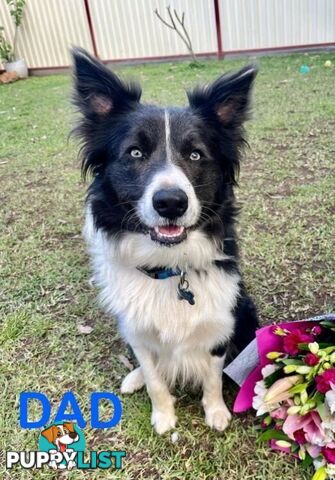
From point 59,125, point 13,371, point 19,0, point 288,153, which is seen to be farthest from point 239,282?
point 19,0

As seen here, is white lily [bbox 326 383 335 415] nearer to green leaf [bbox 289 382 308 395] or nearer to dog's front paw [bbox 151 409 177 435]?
green leaf [bbox 289 382 308 395]

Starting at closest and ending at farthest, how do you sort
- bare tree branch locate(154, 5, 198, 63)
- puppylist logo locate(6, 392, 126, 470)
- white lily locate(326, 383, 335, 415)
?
white lily locate(326, 383, 335, 415) < puppylist logo locate(6, 392, 126, 470) < bare tree branch locate(154, 5, 198, 63)

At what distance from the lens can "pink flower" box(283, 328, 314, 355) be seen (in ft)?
5.80

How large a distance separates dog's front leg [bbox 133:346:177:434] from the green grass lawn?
0.05m

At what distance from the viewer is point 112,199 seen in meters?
1.93

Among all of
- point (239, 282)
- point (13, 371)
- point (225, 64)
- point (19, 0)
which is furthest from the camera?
point (19, 0)

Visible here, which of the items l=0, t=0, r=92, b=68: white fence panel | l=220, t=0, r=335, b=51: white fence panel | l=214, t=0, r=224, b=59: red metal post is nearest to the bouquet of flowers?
l=220, t=0, r=335, b=51: white fence panel

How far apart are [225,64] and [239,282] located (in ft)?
29.8

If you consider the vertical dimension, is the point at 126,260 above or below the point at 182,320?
above

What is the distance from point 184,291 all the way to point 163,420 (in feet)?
2.08

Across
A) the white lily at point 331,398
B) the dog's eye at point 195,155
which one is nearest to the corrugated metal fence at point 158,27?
the dog's eye at point 195,155

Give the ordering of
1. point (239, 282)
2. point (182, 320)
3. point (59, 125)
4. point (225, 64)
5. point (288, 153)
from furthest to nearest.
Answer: point (225, 64) < point (59, 125) < point (288, 153) < point (239, 282) < point (182, 320)

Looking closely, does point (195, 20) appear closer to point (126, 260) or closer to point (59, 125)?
point (59, 125)

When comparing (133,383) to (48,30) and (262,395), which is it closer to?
(262,395)
